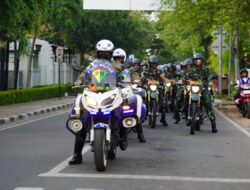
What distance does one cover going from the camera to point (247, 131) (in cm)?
1561

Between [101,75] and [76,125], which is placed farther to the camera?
[101,75]

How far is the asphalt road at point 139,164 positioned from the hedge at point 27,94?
12.6 m

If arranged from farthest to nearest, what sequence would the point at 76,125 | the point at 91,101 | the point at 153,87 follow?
the point at 153,87 < the point at 76,125 < the point at 91,101

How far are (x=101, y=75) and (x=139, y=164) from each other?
5.04ft

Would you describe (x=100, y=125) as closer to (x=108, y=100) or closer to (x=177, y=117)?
(x=108, y=100)

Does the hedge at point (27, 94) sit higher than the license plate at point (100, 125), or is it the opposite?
the hedge at point (27, 94)

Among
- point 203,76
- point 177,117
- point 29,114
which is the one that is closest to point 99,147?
point 203,76

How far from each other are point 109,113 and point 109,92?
31cm

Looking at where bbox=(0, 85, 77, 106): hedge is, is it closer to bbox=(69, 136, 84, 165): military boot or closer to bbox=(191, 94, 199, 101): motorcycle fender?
bbox=(191, 94, 199, 101): motorcycle fender

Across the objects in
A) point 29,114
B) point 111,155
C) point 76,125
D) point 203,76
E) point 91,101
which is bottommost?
point 111,155

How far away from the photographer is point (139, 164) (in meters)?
9.64

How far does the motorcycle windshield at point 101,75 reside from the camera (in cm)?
909

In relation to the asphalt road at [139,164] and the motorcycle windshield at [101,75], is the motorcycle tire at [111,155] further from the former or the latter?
the motorcycle windshield at [101,75]

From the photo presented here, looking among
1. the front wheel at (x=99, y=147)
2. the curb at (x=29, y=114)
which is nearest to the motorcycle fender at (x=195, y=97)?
the front wheel at (x=99, y=147)
